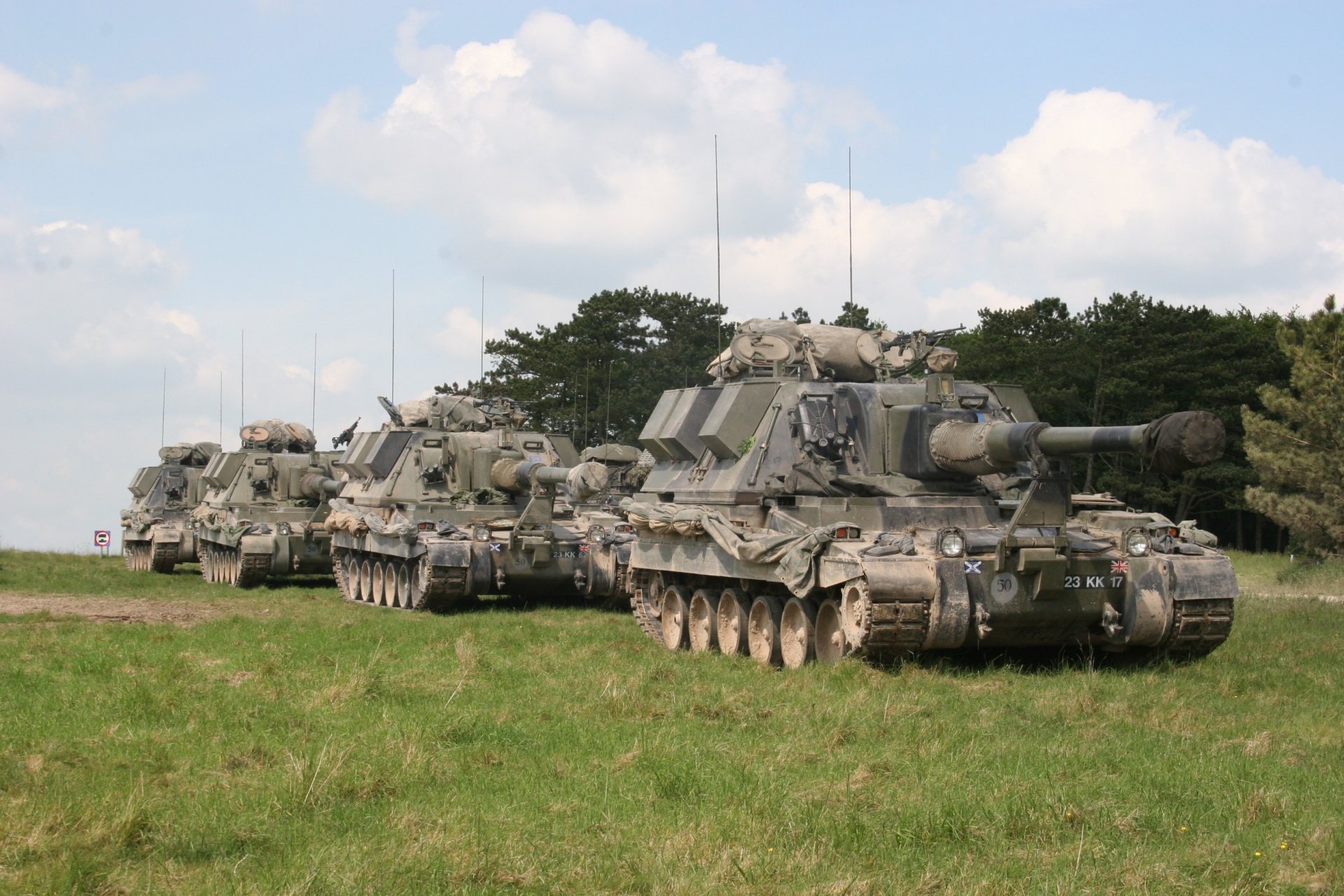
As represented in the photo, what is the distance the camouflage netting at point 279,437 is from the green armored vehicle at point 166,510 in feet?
8.78

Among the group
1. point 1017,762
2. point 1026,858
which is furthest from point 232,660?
point 1026,858

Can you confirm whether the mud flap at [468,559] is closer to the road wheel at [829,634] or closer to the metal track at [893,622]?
the road wheel at [829,634]

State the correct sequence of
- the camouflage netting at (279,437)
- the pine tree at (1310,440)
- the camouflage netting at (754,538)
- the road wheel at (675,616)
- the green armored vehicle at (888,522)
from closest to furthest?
the green armored vehicle at (888,522)
the camouflage netting at (754,538)
the road wheel at (675,616)
the pine tree at (1310,440)
the camouflage netting at (279,437)

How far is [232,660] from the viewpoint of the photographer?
13.6 metres

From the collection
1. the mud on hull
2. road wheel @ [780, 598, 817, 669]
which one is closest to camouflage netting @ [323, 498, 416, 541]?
road wheel @ [780, 598, 817, 669]

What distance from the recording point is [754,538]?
13852 millimetres

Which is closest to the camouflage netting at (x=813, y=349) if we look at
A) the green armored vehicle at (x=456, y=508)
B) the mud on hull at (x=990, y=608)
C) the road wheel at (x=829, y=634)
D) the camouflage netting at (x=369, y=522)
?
the mud on hull at (x=990, y=608)

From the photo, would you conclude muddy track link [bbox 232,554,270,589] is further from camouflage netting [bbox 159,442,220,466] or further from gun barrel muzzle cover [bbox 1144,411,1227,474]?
gun barrel muzzle cover [bbox 1144,411,1227,474]

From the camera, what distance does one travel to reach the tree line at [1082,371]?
40.2 meters

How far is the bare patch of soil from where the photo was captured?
1942 centimetres

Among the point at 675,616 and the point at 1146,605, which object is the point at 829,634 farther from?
the point at 675,616

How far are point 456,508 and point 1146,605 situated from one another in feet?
40.6

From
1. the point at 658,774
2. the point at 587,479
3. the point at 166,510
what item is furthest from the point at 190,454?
the point at 658,774

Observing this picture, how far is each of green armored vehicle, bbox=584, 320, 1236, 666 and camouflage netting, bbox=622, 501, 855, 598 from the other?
0.07 ft
